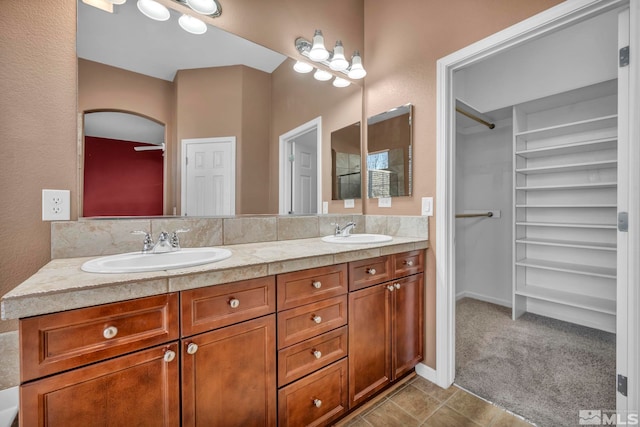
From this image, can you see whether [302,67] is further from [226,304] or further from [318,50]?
[226,304]

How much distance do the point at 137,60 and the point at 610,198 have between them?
3690mm

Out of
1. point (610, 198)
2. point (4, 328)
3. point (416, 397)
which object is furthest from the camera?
point (610, 198)

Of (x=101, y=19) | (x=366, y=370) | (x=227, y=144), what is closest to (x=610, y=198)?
(x=366, y=370)

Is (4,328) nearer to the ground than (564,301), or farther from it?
farther from it

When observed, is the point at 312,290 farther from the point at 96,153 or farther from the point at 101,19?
the point at 101,19

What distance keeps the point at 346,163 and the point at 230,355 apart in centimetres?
165

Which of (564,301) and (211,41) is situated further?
(564,301)

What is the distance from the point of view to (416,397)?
5.30 ft

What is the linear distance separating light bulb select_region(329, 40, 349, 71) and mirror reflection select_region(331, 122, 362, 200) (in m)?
0.44

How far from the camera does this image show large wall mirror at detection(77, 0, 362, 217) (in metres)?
1.26

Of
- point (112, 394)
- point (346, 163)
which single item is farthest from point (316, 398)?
point (346, 163)

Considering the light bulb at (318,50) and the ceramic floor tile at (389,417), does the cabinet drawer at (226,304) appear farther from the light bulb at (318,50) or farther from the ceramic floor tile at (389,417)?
the light bulb at (318,50)

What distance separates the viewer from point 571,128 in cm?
250

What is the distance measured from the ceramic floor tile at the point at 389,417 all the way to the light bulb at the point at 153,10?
2.38m
